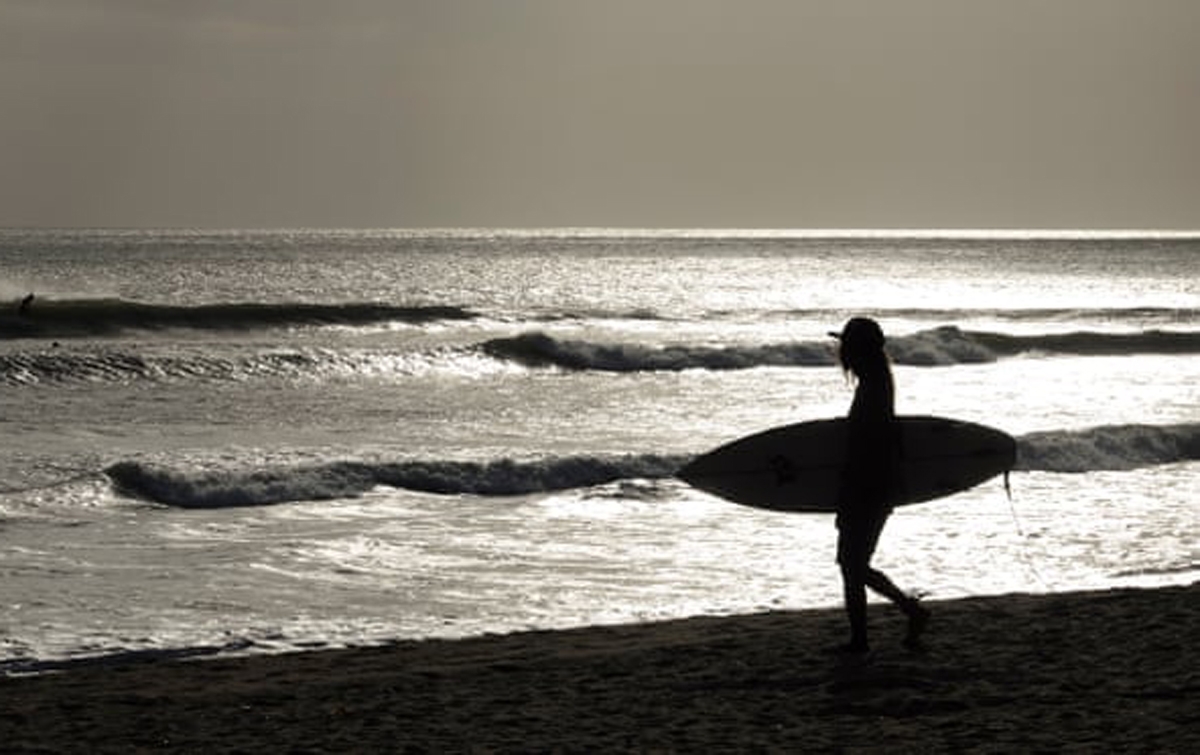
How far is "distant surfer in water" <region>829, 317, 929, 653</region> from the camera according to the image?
30.0ft

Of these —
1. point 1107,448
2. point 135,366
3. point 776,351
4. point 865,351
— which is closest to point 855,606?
point 865,351

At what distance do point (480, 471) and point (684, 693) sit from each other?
36.3 feet

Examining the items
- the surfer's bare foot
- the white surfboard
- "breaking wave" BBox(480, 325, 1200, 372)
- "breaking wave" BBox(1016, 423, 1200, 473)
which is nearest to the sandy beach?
the surfer's bare foot

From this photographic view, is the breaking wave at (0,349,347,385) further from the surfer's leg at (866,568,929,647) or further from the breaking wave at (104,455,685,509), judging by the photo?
the surfer's leg at (866,568,929,647)

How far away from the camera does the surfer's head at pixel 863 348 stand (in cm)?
911

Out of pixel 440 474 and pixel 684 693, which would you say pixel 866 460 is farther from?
pixel 440 474

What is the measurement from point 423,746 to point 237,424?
18736 millimetres

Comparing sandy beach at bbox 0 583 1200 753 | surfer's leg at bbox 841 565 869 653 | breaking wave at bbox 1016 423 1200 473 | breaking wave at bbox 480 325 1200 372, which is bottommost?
breaking wave at bbox 480 325 1200 372

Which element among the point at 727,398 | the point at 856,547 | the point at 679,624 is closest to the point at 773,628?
the point at 679,624

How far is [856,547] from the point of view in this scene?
925cm

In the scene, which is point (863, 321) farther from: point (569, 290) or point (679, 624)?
point (569, 290)

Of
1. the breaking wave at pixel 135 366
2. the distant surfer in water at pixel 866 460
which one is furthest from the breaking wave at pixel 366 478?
the breaking wave at pixel 135 366

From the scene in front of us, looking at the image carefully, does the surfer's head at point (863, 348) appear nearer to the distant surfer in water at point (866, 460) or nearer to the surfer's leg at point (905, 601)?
the distant surfer in water at point (866, 460)

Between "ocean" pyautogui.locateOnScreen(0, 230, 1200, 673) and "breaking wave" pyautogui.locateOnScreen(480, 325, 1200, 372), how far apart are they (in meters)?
0.13
